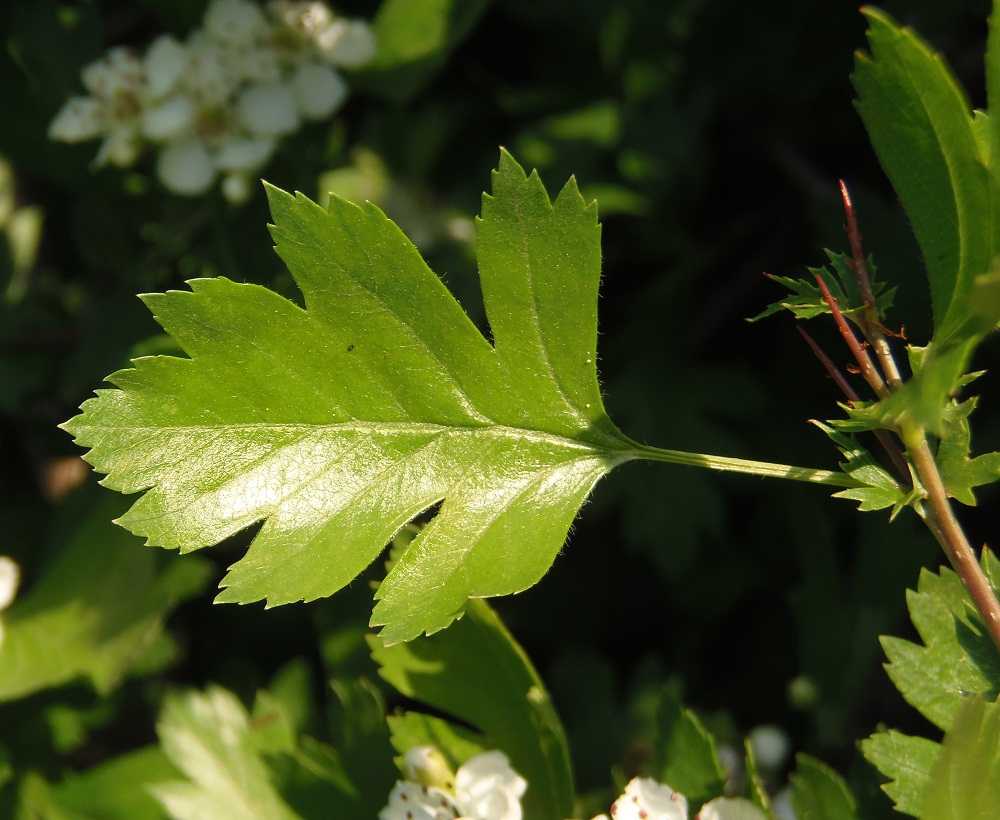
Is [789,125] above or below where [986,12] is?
below

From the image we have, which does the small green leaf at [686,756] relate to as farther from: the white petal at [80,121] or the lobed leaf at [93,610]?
the white petal at [80,121]

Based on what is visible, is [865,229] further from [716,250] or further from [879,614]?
[879,614]

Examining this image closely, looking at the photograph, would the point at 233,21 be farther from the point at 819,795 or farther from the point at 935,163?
the point at 819,795

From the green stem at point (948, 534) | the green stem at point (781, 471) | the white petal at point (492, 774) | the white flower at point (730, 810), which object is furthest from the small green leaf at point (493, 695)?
the green stem at point (948, 534)

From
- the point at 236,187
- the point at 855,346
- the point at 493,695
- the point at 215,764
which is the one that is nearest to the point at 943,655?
the point at 855,346

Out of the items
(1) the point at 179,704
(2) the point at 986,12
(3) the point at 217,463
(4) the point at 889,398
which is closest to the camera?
(4) the point at 889,398

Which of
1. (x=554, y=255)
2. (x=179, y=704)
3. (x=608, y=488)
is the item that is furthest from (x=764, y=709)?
(x=554, y=255)

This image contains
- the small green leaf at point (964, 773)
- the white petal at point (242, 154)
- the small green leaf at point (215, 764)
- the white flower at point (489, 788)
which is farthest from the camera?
the white petal at point (242, 154)

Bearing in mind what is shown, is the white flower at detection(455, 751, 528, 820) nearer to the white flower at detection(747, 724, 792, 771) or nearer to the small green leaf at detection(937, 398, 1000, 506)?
the small green leaf at detection(937, 398, 1000, 506)
